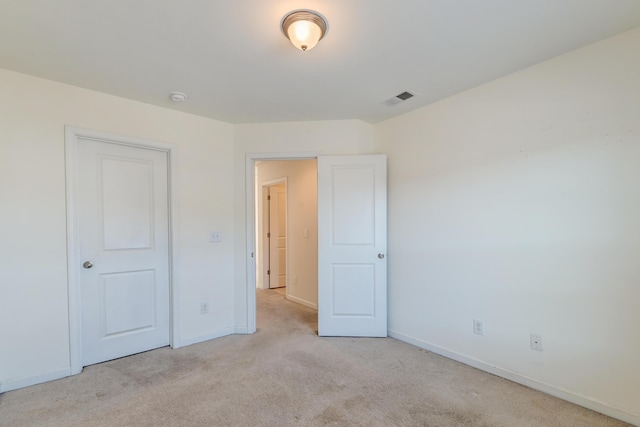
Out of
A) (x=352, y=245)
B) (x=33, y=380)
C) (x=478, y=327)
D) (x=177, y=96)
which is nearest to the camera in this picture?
(x=33, y=380)

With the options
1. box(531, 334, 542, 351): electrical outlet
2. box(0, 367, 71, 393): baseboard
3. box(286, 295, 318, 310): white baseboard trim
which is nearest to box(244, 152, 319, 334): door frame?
box(286, 295, 318, 310): white baseboard trim

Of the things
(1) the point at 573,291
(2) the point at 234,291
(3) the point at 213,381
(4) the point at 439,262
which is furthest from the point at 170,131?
(1) the point at 573,291

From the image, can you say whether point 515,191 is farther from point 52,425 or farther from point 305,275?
point 52,425

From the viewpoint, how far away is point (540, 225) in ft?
7.55

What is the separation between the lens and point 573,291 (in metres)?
2.15

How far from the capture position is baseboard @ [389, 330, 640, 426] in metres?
1.96

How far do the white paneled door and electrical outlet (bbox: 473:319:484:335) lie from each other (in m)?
2.90

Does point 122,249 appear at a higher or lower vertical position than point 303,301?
higher

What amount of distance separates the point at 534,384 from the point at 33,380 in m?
3.75

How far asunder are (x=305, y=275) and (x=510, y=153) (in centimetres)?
318

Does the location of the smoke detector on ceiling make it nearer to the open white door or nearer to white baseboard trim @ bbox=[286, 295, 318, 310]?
the open white door

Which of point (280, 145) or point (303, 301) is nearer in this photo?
point (280, 145)

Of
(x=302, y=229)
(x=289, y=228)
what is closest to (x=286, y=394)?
(x=302, y=229)

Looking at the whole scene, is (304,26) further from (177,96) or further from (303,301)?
(303,301)
